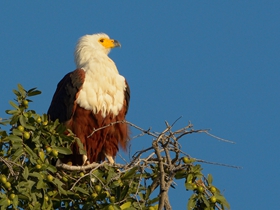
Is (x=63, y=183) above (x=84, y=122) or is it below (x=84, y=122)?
below

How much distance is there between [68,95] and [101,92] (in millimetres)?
409

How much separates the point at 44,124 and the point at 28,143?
10.8 inches

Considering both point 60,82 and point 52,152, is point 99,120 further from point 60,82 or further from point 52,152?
point 52,152

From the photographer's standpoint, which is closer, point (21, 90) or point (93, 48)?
point (21, 90)

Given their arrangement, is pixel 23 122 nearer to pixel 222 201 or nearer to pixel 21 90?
pixel 21 90

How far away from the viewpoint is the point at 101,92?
920cm

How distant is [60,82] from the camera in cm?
960

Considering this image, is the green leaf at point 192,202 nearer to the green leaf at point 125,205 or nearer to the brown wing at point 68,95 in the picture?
the green leaf at point 125,205

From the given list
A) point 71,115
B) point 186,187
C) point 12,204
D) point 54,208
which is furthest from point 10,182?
point 71,115

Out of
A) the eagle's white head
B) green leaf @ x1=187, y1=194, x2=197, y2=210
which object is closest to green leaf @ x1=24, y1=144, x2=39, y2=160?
green leaf @ x1=187, y1=194, x2=197, y2=210

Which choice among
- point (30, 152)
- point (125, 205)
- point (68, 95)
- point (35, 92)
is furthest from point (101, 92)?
point (125, 205)

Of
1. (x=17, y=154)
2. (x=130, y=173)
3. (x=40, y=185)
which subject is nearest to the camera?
(x=40, y=185)

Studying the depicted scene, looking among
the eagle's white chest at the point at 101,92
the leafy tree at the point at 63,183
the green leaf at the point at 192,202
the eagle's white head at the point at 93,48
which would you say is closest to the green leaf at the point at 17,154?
the leafy tree at the point at 63,183

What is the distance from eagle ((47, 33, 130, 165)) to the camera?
920 centimetres
